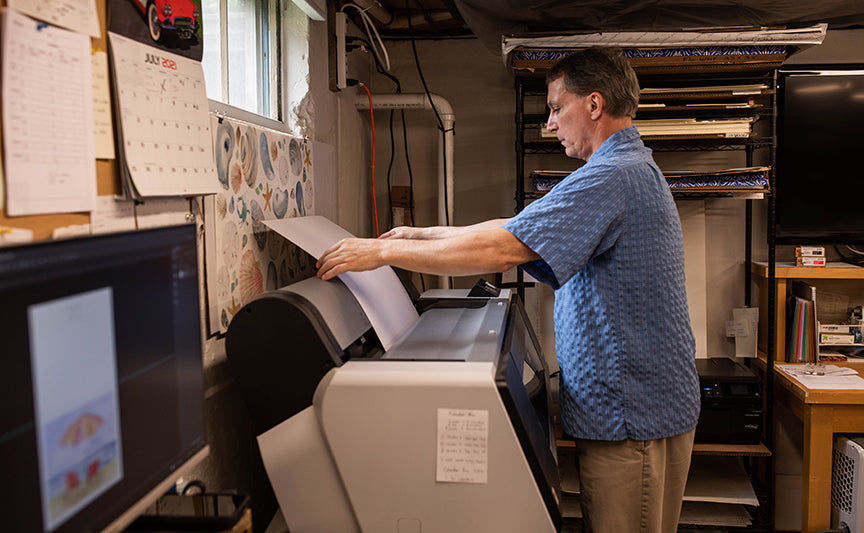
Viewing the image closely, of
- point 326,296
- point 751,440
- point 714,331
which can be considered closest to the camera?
point 326,296

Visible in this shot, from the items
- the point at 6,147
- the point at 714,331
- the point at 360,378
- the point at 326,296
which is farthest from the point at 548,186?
the point at 6,147

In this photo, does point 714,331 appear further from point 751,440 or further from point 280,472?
point 280,472

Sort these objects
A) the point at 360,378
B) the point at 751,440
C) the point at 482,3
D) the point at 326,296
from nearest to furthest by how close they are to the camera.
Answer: the point at 360,378
the point at 326,296
the point at 482,3
the point at 751,440

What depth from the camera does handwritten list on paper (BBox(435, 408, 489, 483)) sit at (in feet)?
3.61

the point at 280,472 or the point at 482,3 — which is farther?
the point at 482,3

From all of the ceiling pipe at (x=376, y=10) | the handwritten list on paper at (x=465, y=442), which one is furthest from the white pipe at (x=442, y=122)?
the handwritten list on paper at (x=465, y=442)

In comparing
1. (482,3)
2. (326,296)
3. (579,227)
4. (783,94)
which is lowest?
(326,296)

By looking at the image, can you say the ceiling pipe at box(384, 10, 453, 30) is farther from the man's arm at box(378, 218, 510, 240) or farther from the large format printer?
the large format printer

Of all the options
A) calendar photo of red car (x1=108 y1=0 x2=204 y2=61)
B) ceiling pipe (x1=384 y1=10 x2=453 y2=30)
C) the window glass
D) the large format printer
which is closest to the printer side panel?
the large format printer

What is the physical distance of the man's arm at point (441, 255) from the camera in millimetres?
1347

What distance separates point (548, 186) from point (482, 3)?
66 centimetres

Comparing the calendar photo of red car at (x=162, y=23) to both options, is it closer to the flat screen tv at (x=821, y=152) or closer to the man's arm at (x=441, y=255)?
the man's arm at (x=441, y=255)

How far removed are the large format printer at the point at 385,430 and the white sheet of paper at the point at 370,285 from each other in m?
0.13

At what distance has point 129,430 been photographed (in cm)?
77
